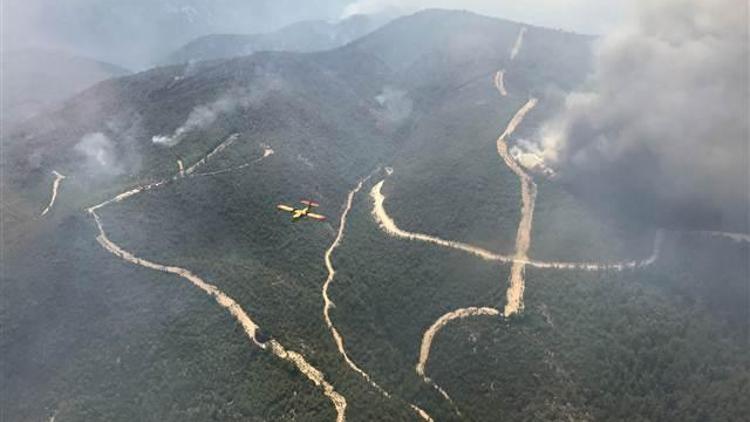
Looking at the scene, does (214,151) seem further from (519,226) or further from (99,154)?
(519,226)

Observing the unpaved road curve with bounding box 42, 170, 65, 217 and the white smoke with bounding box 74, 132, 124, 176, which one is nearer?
the unpaved road curve with bounding box 42, 170, 65, 217

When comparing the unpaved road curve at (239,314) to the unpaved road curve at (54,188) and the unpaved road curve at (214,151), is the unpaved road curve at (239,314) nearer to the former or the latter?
the unpaved road curve at (54,188)

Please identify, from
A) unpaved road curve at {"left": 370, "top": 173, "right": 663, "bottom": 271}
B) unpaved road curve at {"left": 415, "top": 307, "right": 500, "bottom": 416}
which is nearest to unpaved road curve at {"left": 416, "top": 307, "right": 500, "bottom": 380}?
unpaved road curve at {"left": 415, "top": 307, "right": 500, "bottom": 416}

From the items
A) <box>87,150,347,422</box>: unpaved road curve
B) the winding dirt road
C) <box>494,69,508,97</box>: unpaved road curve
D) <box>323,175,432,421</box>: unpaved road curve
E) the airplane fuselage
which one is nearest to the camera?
<box>87,150,347,422</box>: unpaved road curve

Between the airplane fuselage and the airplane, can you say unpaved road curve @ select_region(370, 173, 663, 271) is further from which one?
the airplane fuselage

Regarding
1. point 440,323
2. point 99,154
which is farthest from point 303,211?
point 99,154

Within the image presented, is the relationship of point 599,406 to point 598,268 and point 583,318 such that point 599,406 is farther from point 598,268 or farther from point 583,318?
point 598,268

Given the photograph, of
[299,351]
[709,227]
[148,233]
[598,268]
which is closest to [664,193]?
[709,227]
